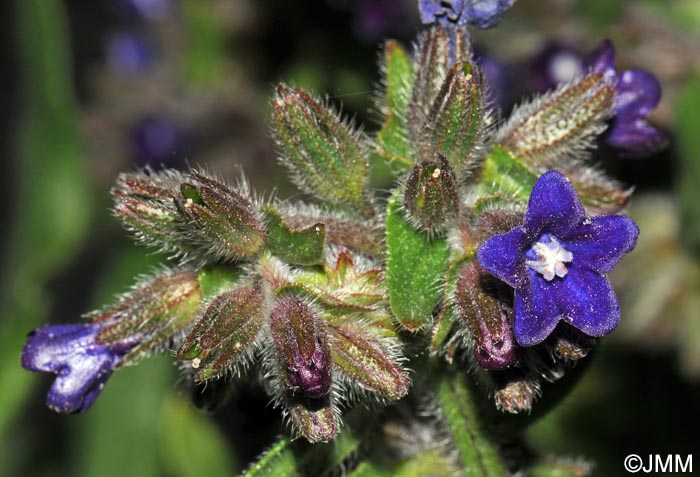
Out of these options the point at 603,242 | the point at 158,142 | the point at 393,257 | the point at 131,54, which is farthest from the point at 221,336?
the point at 131,54

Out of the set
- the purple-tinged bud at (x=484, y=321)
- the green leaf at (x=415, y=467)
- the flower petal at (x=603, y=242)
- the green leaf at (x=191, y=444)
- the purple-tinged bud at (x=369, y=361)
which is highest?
the flower petal at (x=603, y=242)

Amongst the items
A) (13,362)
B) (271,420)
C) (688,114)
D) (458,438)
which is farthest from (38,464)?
(688,114)

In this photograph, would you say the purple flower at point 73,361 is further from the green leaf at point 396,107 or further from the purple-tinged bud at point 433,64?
the purple-tinged bud at point 433,64

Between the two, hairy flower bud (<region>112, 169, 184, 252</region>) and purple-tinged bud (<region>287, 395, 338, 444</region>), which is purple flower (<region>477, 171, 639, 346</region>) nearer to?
purple-tinged bud (<region>287, 395, 338, 444</region>)

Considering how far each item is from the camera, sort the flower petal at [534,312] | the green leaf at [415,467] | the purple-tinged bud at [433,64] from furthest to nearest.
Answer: the green leaf at [415,467] < the purple-tinged bud at [433,64] < the flower petal at [534,312]

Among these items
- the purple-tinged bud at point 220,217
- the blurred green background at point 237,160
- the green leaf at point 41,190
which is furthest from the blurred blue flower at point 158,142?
the purple-tinged bud at point 220,217

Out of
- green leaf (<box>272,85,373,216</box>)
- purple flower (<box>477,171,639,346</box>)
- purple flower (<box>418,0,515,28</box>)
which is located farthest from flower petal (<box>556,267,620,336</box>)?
purple flower (<box>418,0,515,28</box>)

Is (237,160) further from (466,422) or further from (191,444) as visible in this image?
(466,422)
